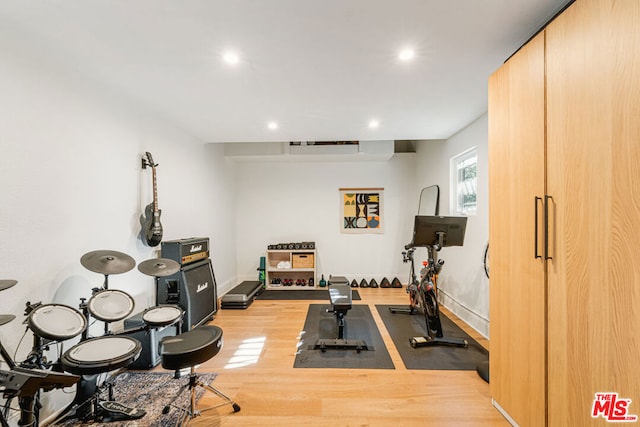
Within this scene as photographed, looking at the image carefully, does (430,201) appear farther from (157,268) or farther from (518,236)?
(157,268)

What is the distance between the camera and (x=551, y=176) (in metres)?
1.34

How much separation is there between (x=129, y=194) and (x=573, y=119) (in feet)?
11.2

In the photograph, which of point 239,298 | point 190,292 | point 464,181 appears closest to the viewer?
point 190,292

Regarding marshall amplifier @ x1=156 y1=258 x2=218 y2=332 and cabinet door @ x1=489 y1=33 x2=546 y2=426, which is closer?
cabinet door @ x1=489 y1=33 x2=546 y2=426

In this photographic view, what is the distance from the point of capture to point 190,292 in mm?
2953

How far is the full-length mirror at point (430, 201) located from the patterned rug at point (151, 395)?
3768 millimetres

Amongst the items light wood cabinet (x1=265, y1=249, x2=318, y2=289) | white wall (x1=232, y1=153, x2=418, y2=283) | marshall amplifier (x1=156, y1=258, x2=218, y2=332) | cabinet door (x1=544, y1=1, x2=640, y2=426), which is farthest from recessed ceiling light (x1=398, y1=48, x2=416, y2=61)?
light wood cabinet (x1=265, y1=249, x2=318, y2=289)

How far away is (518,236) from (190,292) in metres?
3.21

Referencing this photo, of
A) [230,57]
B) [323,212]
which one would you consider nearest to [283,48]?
[230,57]

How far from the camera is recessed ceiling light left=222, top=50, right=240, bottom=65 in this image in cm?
179

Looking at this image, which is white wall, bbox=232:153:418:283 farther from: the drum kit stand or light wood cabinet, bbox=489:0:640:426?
light wood cabinet, bbox=489:0:640:426

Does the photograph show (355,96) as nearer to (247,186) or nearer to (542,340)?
(542,340)

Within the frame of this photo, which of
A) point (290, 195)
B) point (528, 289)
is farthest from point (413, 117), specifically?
point (290, 195)

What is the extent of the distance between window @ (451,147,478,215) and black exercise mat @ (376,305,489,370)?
5.06 feet
